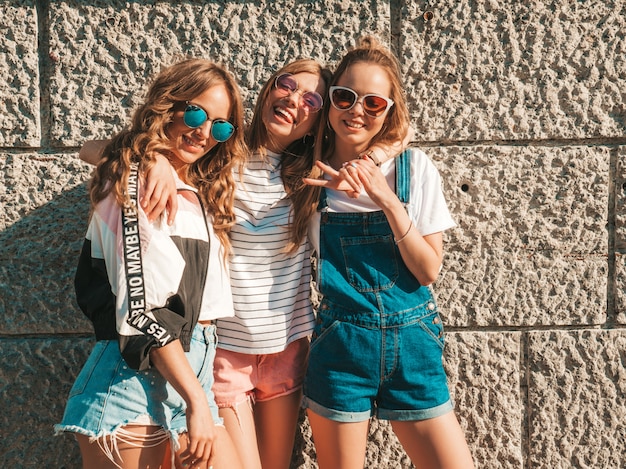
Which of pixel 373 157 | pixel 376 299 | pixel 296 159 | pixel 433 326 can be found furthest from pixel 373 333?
pixel 296 159

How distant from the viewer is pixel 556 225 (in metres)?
2.71

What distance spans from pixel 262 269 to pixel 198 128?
0.54 metres

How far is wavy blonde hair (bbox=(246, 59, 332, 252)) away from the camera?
2.27 metres

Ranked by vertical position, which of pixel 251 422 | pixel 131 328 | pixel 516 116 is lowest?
pixel 251 422

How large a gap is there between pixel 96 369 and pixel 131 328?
0.20m

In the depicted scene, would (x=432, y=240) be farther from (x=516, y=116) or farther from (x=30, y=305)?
(x=30, y=305)

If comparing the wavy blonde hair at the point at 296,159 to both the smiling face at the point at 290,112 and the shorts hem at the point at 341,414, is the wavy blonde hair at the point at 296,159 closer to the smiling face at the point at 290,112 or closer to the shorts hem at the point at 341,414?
the smiling face at the point at 290,112

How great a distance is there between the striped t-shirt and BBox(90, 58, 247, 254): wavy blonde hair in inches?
2.8

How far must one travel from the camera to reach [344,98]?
2.20 meters

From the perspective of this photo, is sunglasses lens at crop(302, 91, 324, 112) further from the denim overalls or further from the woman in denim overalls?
the denim overalls

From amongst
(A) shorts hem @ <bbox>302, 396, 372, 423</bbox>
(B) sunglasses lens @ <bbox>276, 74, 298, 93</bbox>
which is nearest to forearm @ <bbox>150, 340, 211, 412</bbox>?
(A) shorts hem @ <bbox>302, 396, 372, 423</bbox>

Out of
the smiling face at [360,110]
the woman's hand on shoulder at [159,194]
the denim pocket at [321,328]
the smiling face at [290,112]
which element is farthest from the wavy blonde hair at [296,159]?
the woman's hand on shoulder at [159,194]

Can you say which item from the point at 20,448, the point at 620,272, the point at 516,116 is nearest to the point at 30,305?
the point at 20,448

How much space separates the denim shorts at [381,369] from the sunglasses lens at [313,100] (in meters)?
0.76
